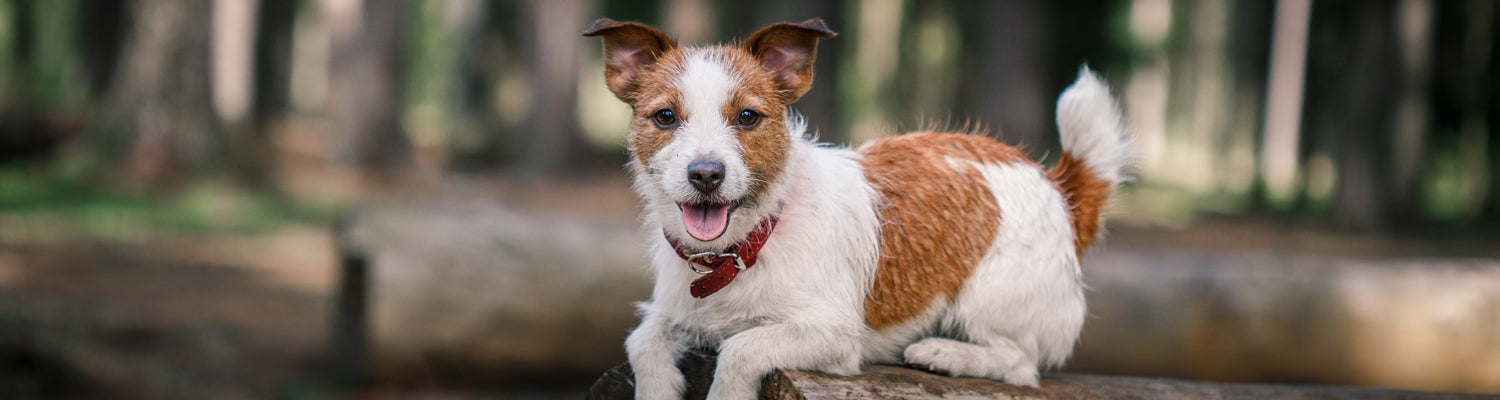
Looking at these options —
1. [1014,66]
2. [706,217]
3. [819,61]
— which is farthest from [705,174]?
[1014,66]

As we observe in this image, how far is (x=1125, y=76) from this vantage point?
84.0ft

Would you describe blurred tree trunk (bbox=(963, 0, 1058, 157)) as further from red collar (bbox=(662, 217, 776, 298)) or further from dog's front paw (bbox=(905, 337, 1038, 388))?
red collar (bbox=(662, 217, 776, 298))

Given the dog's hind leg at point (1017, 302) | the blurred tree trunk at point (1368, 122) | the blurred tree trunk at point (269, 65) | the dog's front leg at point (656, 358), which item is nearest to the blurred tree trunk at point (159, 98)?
the blurred tree trunk at point (269, 65)

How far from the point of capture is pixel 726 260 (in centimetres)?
326

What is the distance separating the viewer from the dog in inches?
123

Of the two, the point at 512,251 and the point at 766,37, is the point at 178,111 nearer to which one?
the point at 512,251

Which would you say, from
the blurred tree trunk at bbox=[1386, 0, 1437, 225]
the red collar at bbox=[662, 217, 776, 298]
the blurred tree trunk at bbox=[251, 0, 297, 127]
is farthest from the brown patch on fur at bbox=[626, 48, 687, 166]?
the blurred tree trunk at bbox=[251, 0, 297, 127]

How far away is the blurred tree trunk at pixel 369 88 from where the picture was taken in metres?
17.5

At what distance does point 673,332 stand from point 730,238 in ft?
1.76

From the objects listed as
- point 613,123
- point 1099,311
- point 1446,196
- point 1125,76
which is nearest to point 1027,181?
point 1099,311

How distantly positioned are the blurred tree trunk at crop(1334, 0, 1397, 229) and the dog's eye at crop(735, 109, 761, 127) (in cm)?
1460

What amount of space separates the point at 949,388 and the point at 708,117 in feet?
4.27

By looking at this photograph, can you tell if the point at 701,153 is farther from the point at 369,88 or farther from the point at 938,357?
the point at 369,88

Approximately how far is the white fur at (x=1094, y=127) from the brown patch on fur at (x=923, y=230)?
1.59ft
